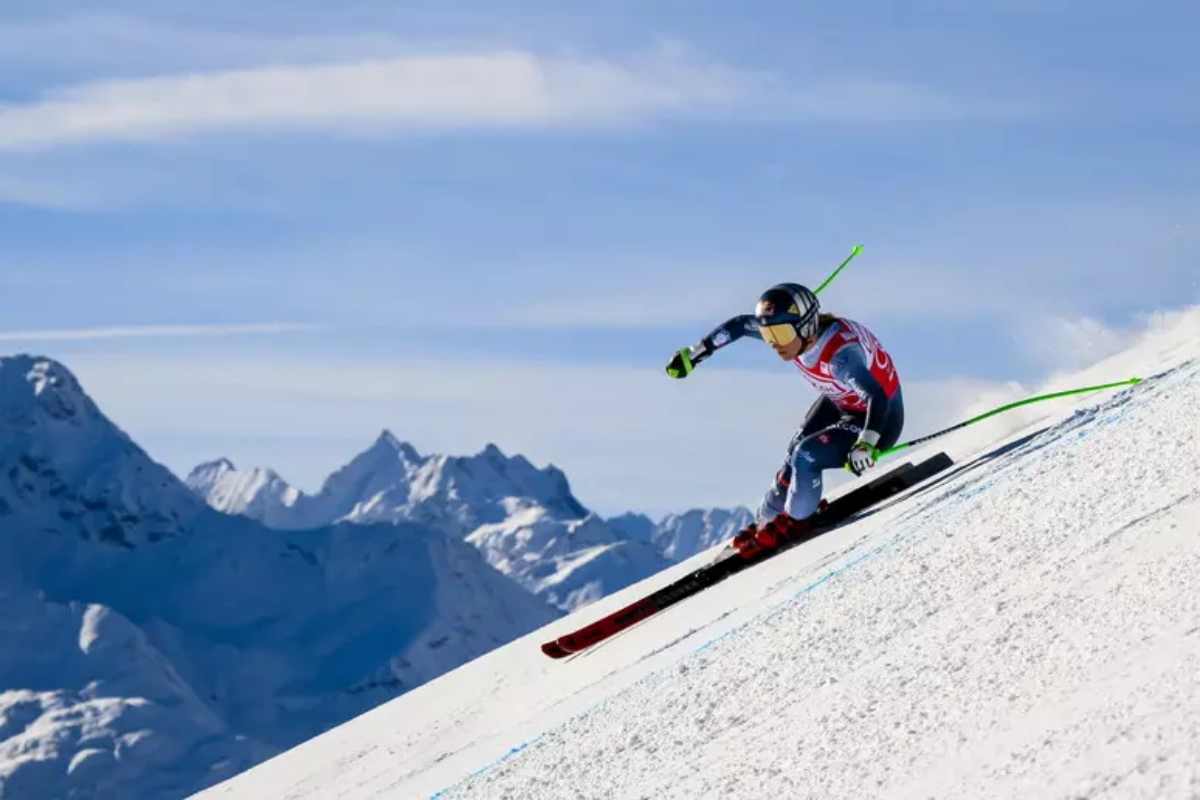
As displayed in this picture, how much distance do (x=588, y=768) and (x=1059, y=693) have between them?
2742 mm

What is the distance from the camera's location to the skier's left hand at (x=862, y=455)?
493 inches

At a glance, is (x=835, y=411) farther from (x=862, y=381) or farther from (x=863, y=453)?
(x=863, y=453)

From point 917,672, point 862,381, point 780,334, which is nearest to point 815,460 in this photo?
point 862,381

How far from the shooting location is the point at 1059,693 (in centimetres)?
579

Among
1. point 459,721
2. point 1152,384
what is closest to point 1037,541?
point 1152,384

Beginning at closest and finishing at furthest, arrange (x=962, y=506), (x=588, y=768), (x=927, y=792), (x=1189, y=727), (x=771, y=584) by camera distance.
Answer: (x=1189, y=727)
(x=927, y=792)
(x=588, y=768)
(x=962, y=506)
(x=771, y=584)

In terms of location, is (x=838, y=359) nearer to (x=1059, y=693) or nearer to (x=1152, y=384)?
(x=1152, y=384)

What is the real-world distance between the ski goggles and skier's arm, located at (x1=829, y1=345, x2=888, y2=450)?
384 mm

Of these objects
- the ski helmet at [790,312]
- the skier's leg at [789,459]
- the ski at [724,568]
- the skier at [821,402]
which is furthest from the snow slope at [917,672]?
the ski helmet at [790,312]

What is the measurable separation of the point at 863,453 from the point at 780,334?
1.31 meters

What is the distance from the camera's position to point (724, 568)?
12.8 m

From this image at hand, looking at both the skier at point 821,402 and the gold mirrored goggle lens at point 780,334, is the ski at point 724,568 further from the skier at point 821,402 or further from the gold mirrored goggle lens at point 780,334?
the gold mirrored goggle lens at point 780,334

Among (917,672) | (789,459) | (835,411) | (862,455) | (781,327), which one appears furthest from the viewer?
(835,411)

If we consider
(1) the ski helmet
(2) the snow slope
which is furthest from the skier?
(2) the snow slope
